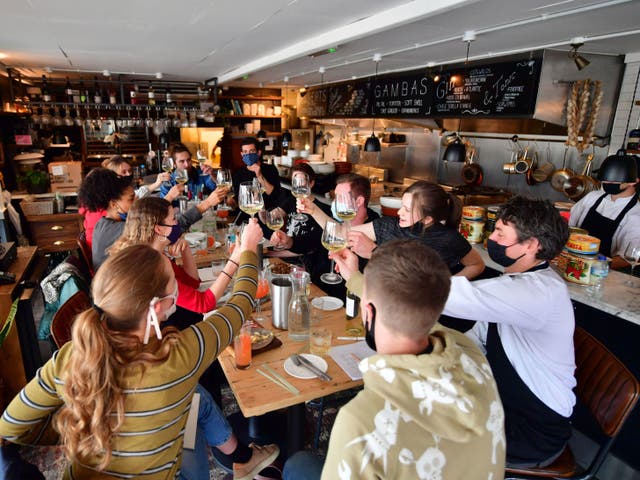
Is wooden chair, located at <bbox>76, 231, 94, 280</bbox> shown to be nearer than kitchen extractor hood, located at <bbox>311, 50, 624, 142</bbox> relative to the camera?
Yes

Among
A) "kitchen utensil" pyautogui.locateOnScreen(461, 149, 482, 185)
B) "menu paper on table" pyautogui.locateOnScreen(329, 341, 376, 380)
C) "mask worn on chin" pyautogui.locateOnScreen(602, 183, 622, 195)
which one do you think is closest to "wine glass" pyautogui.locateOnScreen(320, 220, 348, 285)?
"menu paper on table" pyautogui.locateOnScreen(329, 341, 376, 380)

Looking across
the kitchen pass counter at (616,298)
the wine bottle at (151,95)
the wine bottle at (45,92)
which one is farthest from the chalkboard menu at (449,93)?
the wine bottle at (45,92)

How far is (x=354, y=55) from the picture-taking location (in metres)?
4.77

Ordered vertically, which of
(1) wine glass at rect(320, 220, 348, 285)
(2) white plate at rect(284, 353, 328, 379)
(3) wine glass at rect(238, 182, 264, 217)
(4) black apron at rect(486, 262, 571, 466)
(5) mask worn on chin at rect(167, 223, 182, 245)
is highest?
(3) wine glass at rect(238, 182, 264, 217)

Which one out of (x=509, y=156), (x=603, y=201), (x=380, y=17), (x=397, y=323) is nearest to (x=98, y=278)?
(x=397, y=323)

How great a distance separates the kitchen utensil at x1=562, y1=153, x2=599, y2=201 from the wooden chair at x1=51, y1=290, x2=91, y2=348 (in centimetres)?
529

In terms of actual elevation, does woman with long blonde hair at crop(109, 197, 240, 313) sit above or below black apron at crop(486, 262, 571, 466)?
above

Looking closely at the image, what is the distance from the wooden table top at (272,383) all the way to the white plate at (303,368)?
0.02m

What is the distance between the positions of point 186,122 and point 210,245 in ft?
15.3

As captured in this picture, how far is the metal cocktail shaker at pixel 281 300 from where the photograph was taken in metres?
2.11

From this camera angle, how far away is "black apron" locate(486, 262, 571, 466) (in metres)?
1.72

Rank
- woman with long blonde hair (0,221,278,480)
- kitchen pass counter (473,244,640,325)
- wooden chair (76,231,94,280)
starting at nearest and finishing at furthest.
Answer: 1. woman with long blonde hair (0,221,278,480)
2. kitchen pass counter (473,244,640,325)
3. wooden chair (76,231,94,280)

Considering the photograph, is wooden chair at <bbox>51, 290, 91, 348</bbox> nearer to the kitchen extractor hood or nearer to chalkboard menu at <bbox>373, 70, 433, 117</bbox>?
the kitchen extractor hood

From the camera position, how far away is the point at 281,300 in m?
2.12
